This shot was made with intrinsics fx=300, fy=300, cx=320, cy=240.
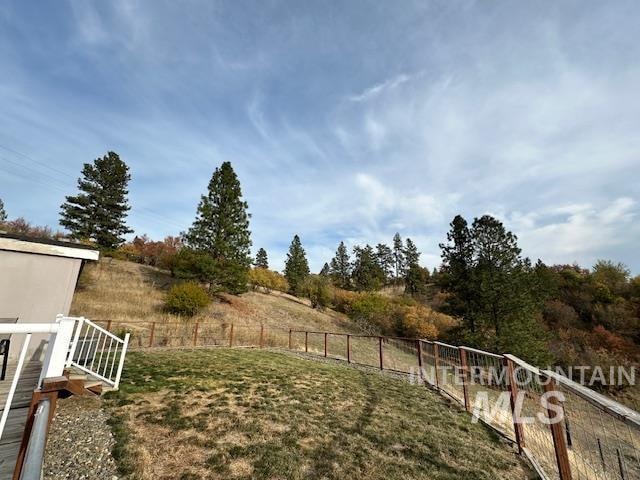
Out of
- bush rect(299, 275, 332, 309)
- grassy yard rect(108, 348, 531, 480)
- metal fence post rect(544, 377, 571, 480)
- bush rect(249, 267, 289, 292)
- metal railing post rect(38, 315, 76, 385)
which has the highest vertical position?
bush rect(249, 267, 289, 292)

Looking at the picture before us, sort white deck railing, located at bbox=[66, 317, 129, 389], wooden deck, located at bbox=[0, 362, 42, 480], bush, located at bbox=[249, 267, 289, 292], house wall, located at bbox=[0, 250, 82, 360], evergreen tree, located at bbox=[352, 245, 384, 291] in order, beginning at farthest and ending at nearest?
evergreen tree, located at bbox=[352, 245, 384, 291]
bush, located at bbox=[249, 267, 289, 292]
house wall, located at bbox=[0, 250, 82, 360]
white deck railing, located at bbox=[66, 317, 129, 389]
wooden deck, located at bbox=[0, 362, 42, 480]

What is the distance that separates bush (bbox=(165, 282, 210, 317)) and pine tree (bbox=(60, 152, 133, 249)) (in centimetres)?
1428

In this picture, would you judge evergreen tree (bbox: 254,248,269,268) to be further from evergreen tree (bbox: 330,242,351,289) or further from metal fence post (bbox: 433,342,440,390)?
metal fence post (bbox: 433,342,440,390)

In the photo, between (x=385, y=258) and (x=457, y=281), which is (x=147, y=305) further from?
(x=385, y=258)

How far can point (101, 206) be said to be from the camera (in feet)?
100

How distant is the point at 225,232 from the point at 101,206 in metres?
14.4

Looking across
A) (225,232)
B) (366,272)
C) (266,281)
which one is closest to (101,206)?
(225,232)

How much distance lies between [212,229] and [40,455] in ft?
88.6

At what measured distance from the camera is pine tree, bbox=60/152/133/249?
2964cm

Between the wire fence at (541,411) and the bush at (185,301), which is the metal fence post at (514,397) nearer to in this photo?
the wire fence at (541,411)

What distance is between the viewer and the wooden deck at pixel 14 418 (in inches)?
148

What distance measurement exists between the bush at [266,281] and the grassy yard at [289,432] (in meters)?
35.0

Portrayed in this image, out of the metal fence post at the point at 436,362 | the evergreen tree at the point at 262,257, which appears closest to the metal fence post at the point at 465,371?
the metal fence post at the point at 436,362

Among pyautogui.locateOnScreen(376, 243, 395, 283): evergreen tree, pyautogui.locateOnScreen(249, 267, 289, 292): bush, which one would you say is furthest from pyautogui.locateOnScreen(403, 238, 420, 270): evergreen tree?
pyautogui.locateOnScreen(249, 267, 289, 292): bush
